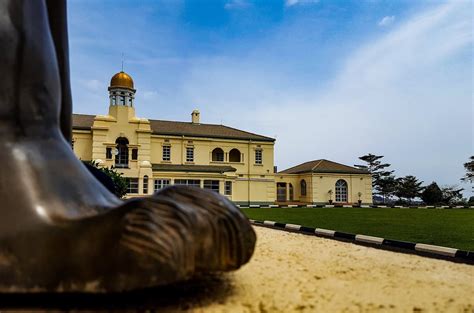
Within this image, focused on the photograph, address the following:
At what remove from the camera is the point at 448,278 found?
2727 mm

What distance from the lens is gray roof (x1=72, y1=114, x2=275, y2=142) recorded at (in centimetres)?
2878

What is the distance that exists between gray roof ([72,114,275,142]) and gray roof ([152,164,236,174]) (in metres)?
2.42

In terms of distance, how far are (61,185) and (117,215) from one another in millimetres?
526

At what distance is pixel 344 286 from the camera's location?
90.8 inches

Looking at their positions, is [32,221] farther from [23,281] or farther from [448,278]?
[448,278]

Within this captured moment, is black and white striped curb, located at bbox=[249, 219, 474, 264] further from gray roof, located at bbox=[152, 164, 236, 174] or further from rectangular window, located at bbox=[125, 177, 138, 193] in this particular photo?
rectangular window, located at bbox=[125, 177, 138, 193]

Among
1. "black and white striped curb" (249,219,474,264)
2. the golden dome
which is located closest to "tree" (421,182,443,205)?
the golden dome

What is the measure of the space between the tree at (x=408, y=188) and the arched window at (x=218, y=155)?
62.4ft

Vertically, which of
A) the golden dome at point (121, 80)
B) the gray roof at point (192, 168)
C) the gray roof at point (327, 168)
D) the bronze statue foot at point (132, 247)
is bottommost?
the bronze statue foot at point (132, 247)

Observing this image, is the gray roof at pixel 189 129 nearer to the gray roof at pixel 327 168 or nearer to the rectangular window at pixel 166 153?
the rectangular window at pixel 166 153

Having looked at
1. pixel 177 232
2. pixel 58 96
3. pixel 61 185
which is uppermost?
pixel 58 96

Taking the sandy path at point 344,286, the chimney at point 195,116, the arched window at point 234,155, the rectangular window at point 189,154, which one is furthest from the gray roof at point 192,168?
the sandy path at point 344,286

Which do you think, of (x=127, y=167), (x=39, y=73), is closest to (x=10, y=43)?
(x=39, y=73)

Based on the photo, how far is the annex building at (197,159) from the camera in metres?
26.9
